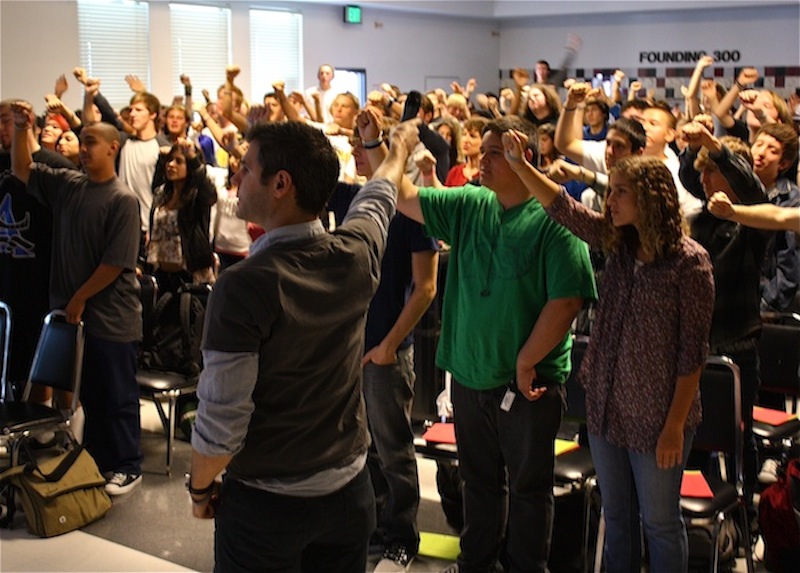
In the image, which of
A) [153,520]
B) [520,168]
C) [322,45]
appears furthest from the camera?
[322,45]

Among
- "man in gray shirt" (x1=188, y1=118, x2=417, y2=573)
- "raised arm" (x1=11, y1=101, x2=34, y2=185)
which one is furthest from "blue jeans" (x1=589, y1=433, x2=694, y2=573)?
"raised arm" (x1=11, y1=101, x2=34, y2=185)

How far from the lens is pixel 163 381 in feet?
14.7

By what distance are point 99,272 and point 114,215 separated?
9.8 inches

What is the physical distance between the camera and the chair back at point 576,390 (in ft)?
11.5

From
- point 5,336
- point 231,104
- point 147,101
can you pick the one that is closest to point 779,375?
point 5,336

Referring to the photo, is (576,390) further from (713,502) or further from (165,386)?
(165,386)

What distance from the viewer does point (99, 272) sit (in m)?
4.05

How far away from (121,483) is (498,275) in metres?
2.16

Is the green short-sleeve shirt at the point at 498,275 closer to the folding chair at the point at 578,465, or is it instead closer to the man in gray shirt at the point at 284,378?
the folding chair at the point at 578,465

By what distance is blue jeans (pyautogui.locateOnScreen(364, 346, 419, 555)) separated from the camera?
11.1 ft

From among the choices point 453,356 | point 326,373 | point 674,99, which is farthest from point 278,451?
point 674,99

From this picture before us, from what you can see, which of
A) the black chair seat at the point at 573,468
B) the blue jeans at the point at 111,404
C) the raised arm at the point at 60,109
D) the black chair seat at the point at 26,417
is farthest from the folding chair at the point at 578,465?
the raised arm at the point at 60,109

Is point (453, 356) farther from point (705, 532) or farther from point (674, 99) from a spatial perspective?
point (674, 99)

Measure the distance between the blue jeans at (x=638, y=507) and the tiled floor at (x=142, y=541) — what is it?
74cm
